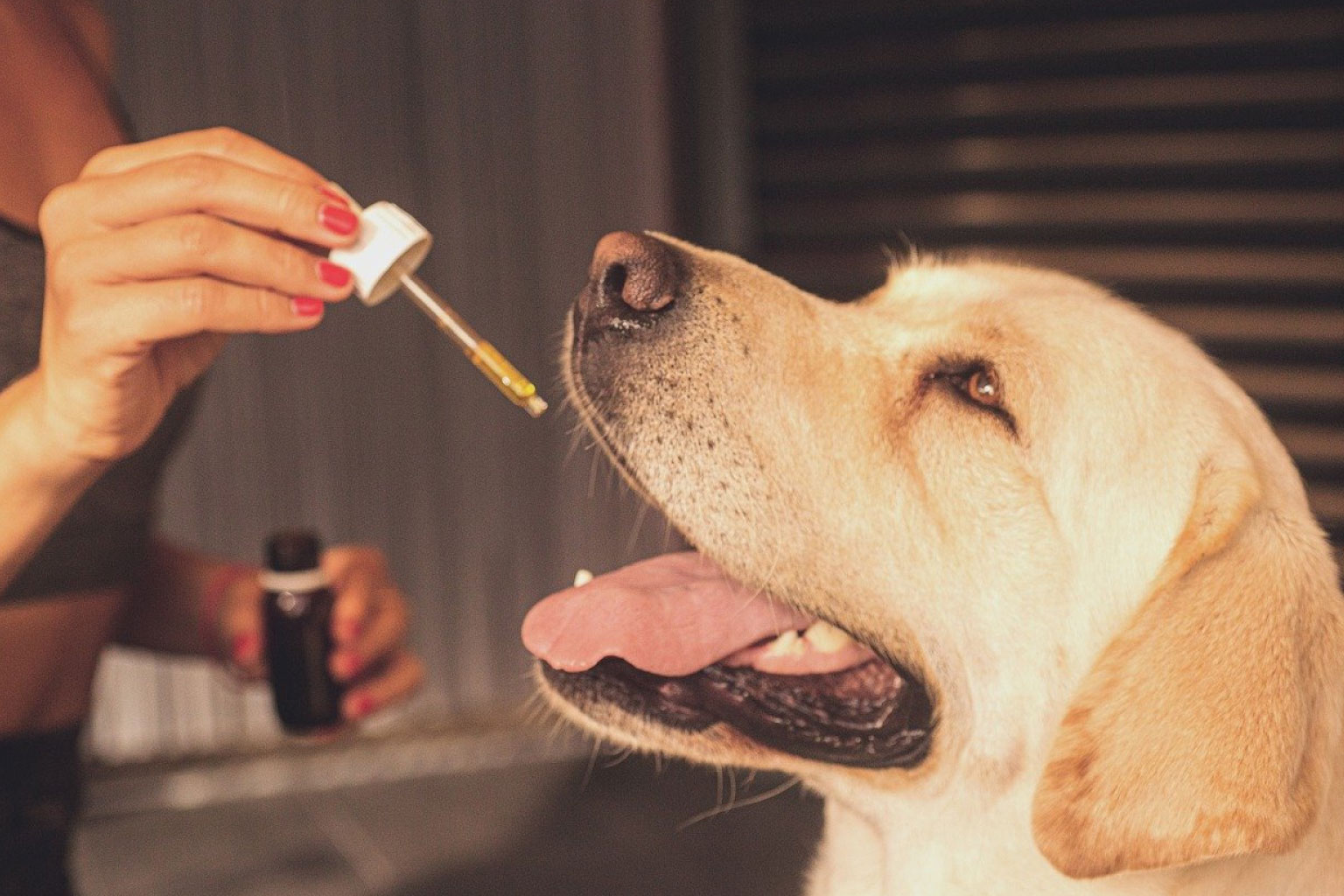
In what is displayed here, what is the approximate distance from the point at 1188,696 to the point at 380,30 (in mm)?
2970

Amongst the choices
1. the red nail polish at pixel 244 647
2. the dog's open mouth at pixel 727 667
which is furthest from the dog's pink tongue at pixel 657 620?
the red nail polish at pixel 244 647

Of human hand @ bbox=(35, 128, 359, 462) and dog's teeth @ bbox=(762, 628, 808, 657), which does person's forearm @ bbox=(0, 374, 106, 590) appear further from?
dog's teeth @ bbox=(762, 628, 808, 657)

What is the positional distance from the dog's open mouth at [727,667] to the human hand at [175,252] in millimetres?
411

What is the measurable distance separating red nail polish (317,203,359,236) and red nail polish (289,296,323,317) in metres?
0.07

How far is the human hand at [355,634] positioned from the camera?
5.65 ft

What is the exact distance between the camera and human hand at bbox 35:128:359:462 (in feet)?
3.36

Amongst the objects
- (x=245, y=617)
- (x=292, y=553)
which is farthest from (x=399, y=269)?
(x=245, y=617)

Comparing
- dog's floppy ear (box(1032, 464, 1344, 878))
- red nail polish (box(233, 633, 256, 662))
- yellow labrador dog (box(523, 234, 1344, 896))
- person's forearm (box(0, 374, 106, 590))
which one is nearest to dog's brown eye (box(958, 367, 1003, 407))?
yellow labrador dog (box(523, 234, 1344, 896))

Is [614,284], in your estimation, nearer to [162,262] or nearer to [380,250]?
[380,250]

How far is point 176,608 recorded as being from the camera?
1841mm

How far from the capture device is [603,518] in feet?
12.5

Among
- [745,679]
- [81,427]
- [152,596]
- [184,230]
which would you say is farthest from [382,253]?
[152,596]

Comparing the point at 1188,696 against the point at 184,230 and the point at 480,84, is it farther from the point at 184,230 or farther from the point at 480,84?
the point at 480,84

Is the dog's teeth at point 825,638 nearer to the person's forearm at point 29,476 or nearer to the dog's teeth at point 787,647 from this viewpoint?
the dog's teeth at point 787,647
